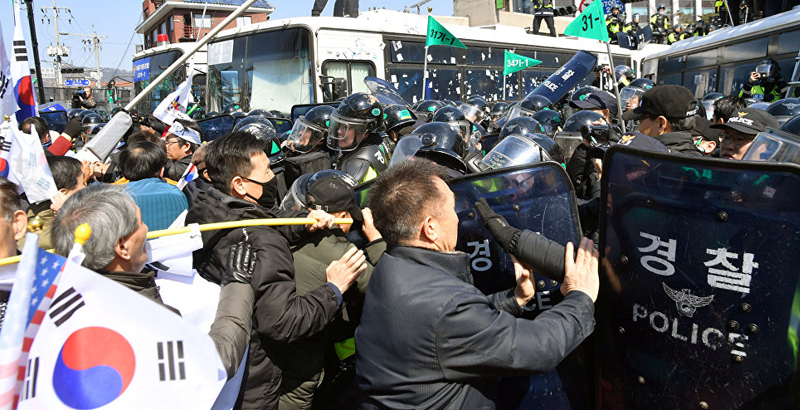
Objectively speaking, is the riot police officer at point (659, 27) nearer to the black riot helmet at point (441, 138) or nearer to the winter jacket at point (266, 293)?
the black riot helmet at point (441, 138)

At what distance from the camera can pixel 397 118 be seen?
6.50 meters

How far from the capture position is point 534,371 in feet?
5.73

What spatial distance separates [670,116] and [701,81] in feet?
42.8

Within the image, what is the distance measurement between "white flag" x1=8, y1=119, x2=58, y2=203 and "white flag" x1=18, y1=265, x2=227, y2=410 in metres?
2.02

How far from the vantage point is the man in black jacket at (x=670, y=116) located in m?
3.43

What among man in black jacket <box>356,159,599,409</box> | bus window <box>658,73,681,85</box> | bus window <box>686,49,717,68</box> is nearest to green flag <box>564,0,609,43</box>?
man in black jacket <box>356,159,599,409</box>

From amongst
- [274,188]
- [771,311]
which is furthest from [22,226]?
[771,311]

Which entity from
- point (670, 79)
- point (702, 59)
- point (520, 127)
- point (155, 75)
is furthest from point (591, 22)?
point (155, 75)

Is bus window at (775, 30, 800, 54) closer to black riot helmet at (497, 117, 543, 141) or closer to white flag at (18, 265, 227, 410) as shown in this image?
black riot helmet at (497, 117, 543, 141)

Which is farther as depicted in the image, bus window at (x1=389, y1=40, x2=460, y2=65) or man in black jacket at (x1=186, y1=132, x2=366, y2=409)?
bus window at (x1=389, y1=40, x2=460, y2=65)

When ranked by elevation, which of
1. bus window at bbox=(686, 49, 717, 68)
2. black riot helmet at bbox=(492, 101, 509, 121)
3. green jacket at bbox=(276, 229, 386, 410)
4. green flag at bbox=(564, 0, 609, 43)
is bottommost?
green jacket at bbox=(276, 229, 386, 410)

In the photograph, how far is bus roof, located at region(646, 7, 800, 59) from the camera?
11.8 meters

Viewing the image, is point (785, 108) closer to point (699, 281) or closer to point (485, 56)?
point (699, 281)

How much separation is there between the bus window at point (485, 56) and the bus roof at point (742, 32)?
5285 mm
